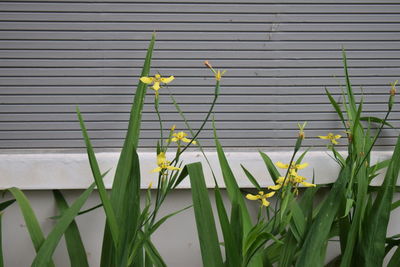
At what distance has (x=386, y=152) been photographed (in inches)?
38.5

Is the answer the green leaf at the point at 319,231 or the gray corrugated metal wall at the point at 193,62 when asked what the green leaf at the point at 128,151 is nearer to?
the gray corrugated metal wall at the point at 193,62

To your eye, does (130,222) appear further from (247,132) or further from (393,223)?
(393,223)

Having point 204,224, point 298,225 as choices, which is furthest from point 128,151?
point 298,225

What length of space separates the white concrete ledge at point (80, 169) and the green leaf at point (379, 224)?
182mm

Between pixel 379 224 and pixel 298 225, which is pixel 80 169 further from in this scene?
pixel 379 224

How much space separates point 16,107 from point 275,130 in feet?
1.88

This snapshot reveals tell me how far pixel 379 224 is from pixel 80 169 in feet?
1.98

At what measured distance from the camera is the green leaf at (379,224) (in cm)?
77

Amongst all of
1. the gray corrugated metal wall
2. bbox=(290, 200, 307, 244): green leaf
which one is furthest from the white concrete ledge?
bbox=(290, 200, 307, 244): green leaf

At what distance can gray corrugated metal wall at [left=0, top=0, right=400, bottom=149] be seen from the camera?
0.93 m

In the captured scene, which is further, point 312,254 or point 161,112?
point 161,112

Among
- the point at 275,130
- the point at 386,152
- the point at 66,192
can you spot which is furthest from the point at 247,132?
the point at 66,192

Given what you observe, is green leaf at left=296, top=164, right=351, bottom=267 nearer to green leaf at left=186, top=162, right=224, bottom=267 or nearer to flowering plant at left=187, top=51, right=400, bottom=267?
flowering plant at left=187, top=51, right=400, bottom=267

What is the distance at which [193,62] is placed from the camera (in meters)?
0.95
